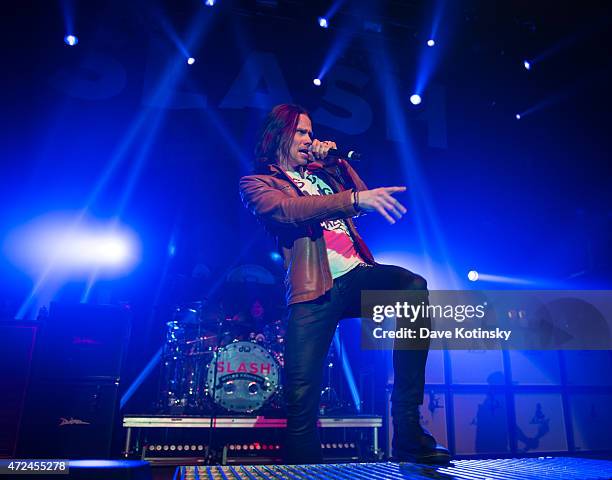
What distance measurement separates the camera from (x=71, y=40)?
4883mm

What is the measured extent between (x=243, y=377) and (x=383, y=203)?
296cm

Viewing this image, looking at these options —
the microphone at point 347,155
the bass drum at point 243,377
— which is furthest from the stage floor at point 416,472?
the bass drum at point 243,377

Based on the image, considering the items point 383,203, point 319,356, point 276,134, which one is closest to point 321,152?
point 276,134

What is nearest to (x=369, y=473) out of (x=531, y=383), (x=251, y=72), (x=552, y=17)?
(x=531, y=383)

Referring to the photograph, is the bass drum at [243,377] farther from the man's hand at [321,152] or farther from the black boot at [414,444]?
the black boot at [414,444]

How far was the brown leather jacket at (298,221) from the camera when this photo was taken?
208 centimetres

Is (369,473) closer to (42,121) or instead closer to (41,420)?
(41,420)

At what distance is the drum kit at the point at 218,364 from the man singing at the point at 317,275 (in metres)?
2.35

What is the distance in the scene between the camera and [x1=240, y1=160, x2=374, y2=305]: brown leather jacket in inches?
81.7

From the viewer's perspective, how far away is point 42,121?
4953 millimetres

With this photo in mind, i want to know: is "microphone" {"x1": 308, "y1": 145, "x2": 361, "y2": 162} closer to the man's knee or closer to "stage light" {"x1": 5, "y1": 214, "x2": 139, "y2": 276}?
the man's knee

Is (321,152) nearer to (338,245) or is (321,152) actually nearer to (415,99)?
(338,245)

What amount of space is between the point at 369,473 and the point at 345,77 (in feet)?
16.8

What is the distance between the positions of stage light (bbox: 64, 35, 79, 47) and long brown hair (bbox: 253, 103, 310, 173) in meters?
3.36
